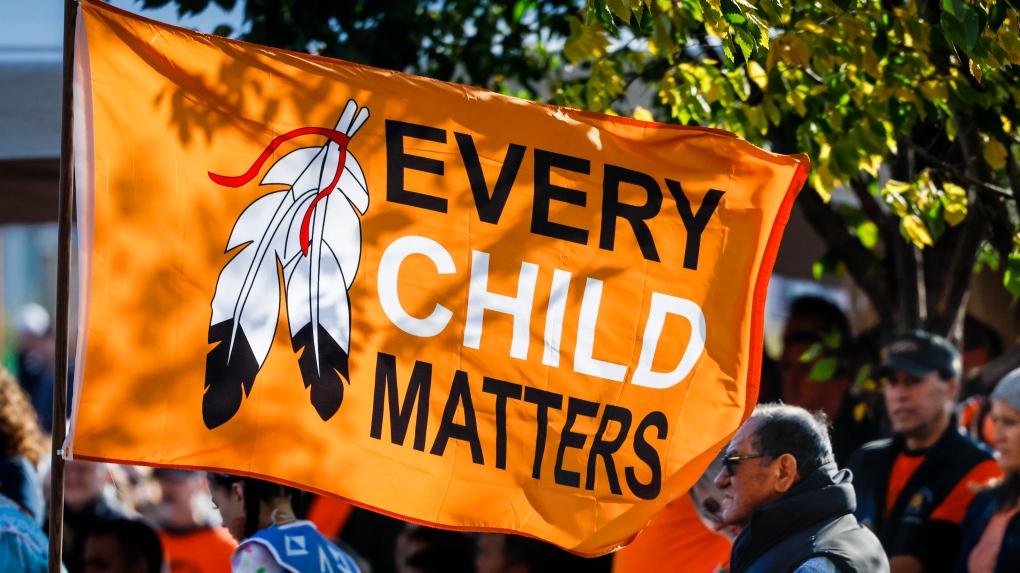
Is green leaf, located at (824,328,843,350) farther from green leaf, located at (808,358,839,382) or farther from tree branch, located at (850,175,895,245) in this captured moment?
tree branch, located at (850,175,895,245)

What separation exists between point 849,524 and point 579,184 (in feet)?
4.83

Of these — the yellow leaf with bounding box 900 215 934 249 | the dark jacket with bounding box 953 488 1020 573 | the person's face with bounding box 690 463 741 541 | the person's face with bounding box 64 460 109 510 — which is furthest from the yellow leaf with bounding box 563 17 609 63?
the person's face with bounding box 64 460 109 510

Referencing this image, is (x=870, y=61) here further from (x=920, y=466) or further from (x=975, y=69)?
(x=920, y=466)

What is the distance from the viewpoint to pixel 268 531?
4289mm

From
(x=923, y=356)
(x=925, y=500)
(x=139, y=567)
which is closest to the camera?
(x=925, y=500)

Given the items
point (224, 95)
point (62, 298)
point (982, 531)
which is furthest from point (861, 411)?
point (62, 298)

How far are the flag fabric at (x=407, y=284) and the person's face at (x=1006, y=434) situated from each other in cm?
176

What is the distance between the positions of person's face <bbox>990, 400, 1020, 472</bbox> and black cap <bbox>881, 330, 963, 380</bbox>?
0.44m

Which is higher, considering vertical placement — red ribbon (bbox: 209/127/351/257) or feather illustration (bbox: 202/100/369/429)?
red ribbon (bbox: 209/127/351/257)

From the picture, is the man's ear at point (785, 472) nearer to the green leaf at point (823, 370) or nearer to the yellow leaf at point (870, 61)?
the yellow leaf at point (870, 61)

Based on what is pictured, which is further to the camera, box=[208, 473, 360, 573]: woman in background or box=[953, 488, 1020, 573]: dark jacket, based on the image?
box=[953, 488, 1020, 573]: dark jacket

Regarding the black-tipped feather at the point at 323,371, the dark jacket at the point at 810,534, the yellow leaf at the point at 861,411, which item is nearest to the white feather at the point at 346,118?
the black-tipped feather at the point at 323,371

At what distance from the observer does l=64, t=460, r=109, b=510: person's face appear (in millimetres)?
6066

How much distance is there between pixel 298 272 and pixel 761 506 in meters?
1.78
